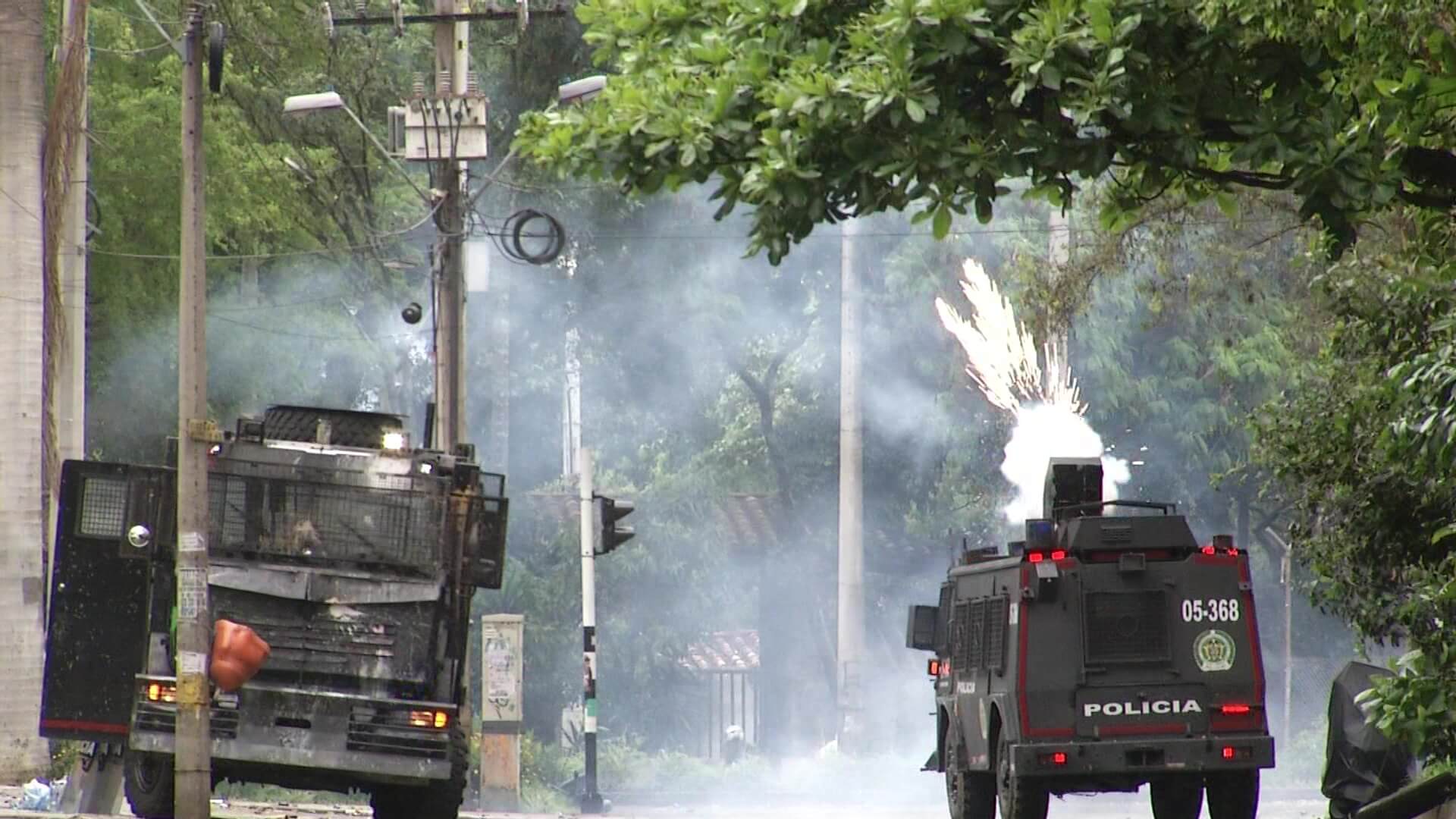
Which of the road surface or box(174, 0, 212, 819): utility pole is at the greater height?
box(174, 0, 212, 819): utility pole

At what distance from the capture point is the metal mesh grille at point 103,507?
17.6m

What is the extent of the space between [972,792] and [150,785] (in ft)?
22.9

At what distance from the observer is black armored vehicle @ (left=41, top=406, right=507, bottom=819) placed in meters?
17.0

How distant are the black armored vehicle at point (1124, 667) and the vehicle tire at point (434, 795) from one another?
430 cm

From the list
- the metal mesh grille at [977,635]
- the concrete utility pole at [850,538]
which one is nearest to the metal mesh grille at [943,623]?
the metal mesh grille at [977,635]

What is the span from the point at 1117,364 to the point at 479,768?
16909 millimetres

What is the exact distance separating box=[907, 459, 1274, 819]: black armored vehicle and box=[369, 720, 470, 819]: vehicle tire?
14.1ft

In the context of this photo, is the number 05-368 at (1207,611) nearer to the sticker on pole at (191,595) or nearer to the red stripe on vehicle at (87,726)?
the sticker on pole at (191,595)

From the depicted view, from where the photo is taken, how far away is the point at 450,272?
24.0m

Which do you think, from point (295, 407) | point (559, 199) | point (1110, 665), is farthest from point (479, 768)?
point (559, 199)

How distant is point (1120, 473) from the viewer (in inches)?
1419

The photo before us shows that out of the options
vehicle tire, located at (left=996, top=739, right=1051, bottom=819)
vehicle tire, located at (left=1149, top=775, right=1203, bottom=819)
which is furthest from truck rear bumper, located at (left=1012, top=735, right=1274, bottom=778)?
vehicle tire, located at (left=1149, top=775, right=1203, bottom=819)

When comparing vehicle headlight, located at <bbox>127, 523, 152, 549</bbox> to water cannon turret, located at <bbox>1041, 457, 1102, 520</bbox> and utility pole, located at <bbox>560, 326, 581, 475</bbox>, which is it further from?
utility pole, located at <bbox>560, 326, 581, 475</bbox>

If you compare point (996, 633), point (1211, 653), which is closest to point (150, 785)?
point (996, 633)
